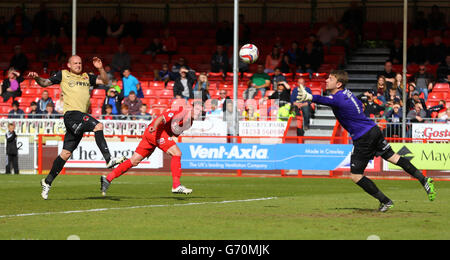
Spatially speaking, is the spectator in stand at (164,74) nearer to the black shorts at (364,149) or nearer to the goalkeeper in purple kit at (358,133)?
the goalkeeper in purple kit at (358,133)

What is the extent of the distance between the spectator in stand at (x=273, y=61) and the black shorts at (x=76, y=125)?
1586 centimetres

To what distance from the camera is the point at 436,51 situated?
29562 mm

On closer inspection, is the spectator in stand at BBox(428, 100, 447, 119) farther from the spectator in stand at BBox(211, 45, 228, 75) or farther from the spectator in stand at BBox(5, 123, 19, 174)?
the spectator in stand at BBox(5, 123, 19, 174)

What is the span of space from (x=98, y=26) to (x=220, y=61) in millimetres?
7112

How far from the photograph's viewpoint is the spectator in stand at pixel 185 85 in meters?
28.2

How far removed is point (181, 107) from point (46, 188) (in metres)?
2.87

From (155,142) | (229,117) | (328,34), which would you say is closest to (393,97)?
(229,117)

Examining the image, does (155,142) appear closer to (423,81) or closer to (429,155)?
(429,155)

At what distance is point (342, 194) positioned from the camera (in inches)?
667

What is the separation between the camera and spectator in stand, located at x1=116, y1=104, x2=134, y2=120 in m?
26.4

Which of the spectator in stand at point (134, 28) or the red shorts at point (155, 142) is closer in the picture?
the red shorts at point (155, 142)

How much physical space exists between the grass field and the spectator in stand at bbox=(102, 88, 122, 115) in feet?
28.1

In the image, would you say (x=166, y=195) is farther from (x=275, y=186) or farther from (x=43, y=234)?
(x=43, y=234)

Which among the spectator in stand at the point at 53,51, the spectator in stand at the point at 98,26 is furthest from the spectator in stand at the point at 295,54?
the spectator in stand at the point at 53,51
